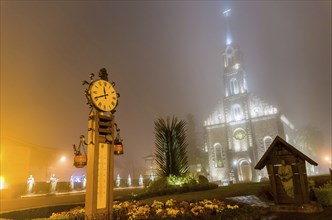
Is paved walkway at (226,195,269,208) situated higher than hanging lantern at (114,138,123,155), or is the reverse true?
hanging lantern at (114,138,123,155)

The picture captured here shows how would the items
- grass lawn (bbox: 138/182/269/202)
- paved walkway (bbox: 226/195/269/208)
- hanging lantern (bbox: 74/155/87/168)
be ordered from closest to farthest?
hanging lantern (bbox: 74/155/87/168) < paved walkway (bbox: 226/195/269/208) < grass lawn (bbox: 138/182/269/202)

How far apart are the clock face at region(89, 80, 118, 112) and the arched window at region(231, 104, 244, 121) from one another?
49481 millimetres

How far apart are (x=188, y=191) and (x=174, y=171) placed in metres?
1.50

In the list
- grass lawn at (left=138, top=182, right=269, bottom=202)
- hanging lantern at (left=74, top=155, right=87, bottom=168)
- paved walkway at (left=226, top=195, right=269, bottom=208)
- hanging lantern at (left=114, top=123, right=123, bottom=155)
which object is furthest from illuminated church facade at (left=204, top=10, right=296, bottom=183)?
hanging lantern at (left=74, top=155, right=87, bottom=168)

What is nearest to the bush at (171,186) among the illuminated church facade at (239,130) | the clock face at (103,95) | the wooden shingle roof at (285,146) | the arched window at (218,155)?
the wooden shingle roof at (285,146)

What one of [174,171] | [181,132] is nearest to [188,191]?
[174,171]

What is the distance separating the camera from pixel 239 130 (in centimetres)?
5428

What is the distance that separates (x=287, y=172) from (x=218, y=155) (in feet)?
151

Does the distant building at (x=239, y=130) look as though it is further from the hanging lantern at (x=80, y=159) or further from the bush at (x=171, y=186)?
the hanging lantern at (x=80, y=159)

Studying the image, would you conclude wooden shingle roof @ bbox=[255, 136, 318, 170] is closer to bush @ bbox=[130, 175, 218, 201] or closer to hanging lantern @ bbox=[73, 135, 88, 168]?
bush @ bbox=[130, 175, 218, 201]

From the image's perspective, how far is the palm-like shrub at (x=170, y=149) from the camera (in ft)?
51.9

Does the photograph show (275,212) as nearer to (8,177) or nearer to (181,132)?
(181,132)

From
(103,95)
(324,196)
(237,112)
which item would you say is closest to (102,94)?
(103,95)

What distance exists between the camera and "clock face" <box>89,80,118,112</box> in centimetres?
802
